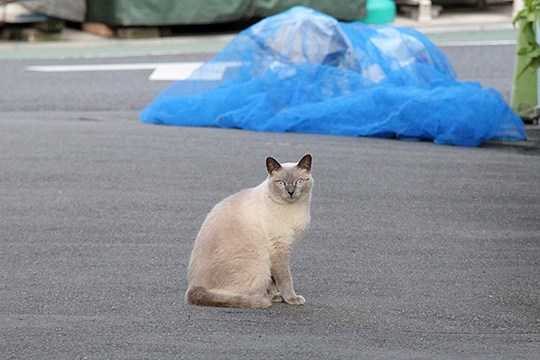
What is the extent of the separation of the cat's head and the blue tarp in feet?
13.2

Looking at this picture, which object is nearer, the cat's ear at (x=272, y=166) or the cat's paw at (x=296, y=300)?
the cat's ear at (x=272, y=166)

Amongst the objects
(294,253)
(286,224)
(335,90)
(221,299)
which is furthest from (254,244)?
(335,90)

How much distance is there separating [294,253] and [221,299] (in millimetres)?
1281

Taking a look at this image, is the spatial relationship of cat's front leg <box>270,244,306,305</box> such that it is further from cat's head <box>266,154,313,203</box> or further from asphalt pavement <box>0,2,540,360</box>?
cat's head <box>266,154,313,203</box>

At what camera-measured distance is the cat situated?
16.2ft

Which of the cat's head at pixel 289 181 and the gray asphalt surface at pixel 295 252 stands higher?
the cat's head at pixel 289 181

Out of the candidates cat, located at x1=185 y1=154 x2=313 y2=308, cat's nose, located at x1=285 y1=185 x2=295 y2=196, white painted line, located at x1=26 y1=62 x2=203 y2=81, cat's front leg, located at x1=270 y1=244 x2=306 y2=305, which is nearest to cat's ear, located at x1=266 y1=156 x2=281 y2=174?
cat, located at x1=185 y1=154 x2=313 y2=308

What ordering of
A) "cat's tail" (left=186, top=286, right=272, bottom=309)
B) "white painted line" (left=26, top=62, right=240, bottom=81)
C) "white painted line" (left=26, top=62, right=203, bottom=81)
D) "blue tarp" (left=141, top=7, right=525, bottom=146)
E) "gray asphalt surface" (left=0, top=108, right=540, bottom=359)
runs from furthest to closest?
1. "white painted line" (left=26, top=62, right=203, bottom=81)
2. "white painted line" (left=26, top=62, right=240, bottom=81)
3. "blue tarp" (left=141, top=7, right=525, bottom=146)
4. "cat's tail" (left=186, top=286, right=272, bottom=309)
5. "gray asphalt surface" (left=0, top=108, right=540, bottom=359)

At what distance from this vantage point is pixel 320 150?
840cm

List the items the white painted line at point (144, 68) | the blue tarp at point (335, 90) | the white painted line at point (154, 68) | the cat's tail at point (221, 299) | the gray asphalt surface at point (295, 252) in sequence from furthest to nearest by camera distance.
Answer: the white painted line at point (144, 68), the white painted line at point (154, 68), the blue tarp at point (335, 90), the cat's tail at point (221, 299), the gray asphalt surface at point (295, 252)

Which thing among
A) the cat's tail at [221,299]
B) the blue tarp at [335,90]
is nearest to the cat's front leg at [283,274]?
the cat's tail at [221,299]

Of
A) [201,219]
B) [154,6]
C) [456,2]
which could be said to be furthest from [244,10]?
[201,219]

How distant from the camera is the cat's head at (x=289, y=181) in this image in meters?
4.98

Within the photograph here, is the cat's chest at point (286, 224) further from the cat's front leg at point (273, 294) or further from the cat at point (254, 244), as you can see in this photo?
the cat's front leg at point (273, 294)
